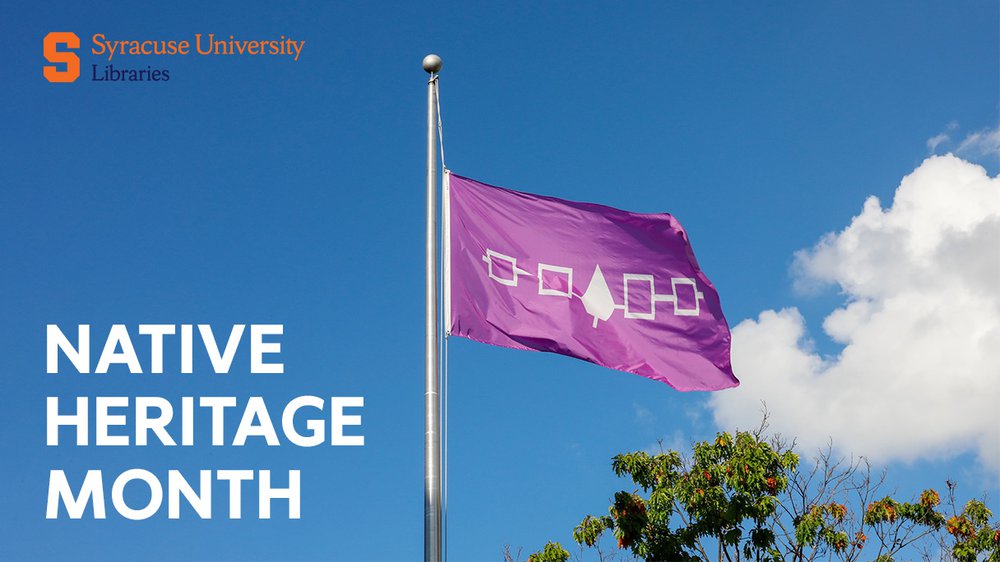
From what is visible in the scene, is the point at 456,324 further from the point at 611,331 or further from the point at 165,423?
the point at 165,423

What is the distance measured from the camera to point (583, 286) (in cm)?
1336

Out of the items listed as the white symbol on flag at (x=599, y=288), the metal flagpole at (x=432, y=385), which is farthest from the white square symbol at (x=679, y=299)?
the metal flagpole at (x=432, y=385)

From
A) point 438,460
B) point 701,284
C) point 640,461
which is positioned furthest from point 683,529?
point 438,460

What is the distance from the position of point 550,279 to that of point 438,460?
3209 mm

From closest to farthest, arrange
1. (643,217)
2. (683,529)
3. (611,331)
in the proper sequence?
(611,331), (643,217), (683,529)

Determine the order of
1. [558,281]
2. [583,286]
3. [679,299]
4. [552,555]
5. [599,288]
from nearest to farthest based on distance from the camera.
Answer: [558,281], [583,286], [599,288], [679,299], [552,555]

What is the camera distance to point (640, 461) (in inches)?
909

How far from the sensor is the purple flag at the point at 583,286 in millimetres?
12469

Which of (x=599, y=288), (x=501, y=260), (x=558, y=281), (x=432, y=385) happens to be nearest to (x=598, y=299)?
(x=599, y=288)

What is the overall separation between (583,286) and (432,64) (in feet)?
9.58

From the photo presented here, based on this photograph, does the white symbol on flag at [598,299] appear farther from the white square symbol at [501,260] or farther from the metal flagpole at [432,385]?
the metal flagpole at [432,385]

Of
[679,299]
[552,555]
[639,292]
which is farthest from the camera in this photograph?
[552,555]

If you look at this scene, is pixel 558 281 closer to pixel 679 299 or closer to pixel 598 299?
pixel 598 299

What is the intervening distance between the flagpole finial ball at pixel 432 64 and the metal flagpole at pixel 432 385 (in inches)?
15.5
